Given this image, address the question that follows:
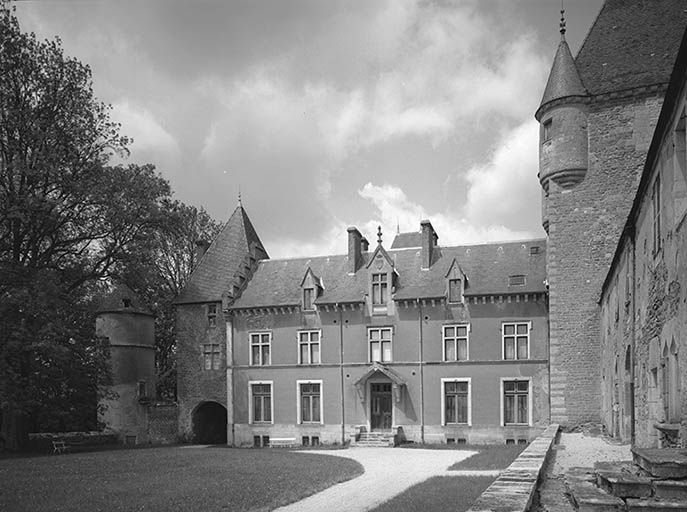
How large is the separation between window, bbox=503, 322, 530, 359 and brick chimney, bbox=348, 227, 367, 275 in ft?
26.6

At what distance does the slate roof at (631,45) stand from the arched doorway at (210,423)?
2399 cm

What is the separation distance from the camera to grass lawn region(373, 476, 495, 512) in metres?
12.2

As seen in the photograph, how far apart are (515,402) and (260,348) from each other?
41.1 feet

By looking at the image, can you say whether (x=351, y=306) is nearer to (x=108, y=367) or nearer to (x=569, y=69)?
(x=108, y=367)

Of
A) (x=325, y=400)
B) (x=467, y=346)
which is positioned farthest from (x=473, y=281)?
(x=325, y=400)

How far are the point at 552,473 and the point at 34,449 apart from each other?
2514cm

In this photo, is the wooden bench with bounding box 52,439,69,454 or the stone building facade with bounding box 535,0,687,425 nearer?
the stone building facade with bounding box 535,0,687,425

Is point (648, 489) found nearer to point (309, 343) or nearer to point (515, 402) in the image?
point (515, 402)

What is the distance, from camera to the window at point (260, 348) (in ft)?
109

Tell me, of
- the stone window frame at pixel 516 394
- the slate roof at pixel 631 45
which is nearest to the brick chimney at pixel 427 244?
the stone window frame at pixel 516 394

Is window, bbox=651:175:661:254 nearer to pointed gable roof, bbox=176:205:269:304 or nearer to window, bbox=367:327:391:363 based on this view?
window, bbox=367:327:391:363

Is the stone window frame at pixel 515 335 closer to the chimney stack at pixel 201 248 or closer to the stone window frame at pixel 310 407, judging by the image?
the stone window frame at pixel 310 407

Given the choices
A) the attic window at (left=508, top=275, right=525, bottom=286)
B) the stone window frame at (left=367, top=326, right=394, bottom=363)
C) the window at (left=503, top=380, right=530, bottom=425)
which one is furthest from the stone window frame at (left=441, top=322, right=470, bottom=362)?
the attic window at (left=508, top=275, right=525, bottom=286)

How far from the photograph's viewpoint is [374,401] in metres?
31.4
